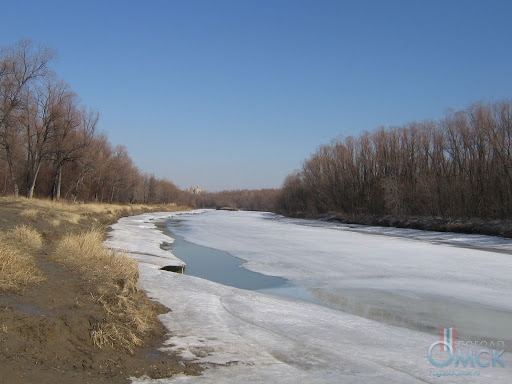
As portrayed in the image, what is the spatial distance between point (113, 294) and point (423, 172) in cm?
4582

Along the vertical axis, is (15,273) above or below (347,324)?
above

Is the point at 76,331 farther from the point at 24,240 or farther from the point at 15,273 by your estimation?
the point at 24,240

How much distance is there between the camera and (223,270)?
13.5m

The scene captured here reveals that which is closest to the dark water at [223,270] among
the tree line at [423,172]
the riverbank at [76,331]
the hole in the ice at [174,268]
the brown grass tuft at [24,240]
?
the hole in the ice at [174,268]

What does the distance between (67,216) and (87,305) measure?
1958 centimetres

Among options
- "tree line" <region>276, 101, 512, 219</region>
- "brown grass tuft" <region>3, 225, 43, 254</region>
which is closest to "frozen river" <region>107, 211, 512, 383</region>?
"brown grass tuft" <region>3, 225, 43, 254</region>

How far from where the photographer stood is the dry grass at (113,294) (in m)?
5.23

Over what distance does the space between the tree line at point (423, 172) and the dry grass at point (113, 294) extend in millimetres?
32594

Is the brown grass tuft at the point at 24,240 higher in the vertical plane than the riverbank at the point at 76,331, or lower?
higher

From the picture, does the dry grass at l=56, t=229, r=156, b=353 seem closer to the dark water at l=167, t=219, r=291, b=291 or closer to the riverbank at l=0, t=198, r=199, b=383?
the riverbank at l=0, t=198, r=199, b=383

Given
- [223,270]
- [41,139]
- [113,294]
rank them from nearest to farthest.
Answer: [113,294]
[223,270]
[41,139]

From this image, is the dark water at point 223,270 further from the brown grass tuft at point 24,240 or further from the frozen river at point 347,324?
the brown grass tuft at point 24,240

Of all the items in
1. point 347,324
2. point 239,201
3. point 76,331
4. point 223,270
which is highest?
point 239,201

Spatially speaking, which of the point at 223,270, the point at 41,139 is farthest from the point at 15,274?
the point at 41,139
